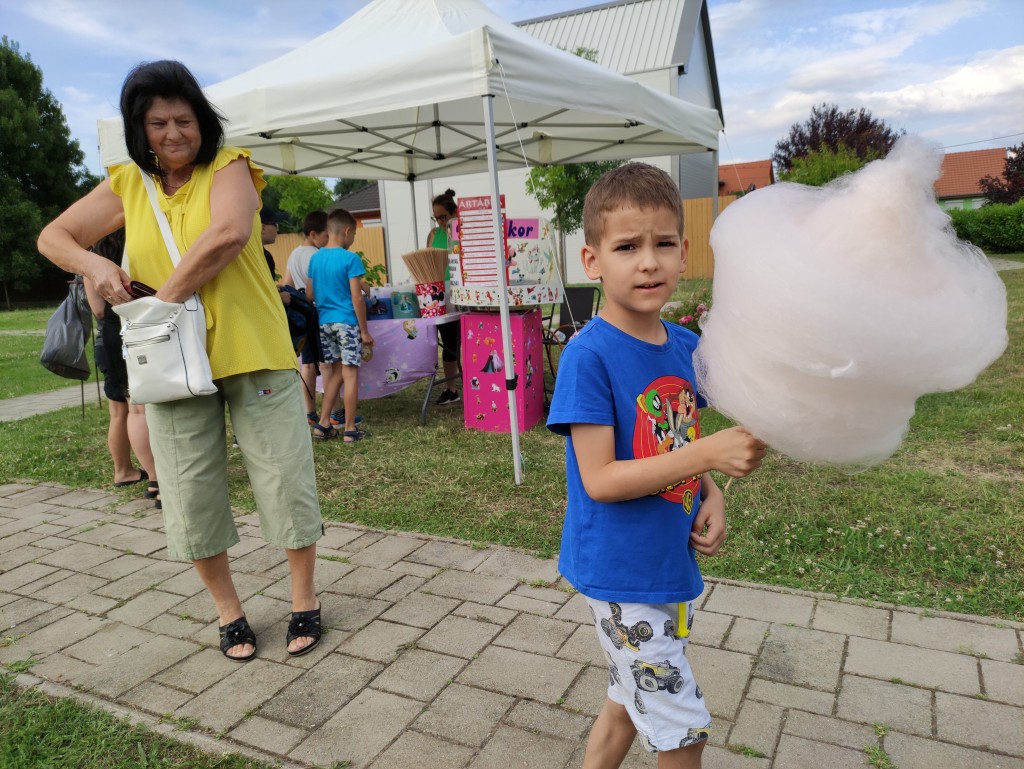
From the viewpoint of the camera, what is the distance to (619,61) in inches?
1037

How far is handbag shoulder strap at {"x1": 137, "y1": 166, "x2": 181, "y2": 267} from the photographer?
99.4 inches

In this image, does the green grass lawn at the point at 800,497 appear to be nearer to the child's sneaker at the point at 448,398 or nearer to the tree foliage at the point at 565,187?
the child's sneaker at the point at 448,398

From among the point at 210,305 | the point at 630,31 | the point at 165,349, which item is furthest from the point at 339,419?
the point at 630,31

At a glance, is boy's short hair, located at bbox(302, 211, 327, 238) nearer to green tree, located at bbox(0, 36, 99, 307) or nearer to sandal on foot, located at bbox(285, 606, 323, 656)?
sandal on foot, located at bbox(285, 606, 323, 656)

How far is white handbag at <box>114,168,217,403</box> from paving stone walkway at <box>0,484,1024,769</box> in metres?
1.08

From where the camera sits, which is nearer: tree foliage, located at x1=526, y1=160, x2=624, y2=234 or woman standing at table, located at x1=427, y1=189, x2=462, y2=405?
woman standing at table, located at x1=427, y1=189, x2=462, y2=405

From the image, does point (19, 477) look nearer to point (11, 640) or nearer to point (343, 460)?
point (343, 460)

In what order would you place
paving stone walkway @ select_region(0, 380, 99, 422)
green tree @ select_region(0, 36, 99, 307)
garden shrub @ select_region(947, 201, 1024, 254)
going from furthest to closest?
green tree @ select_region(0, 36, 99, 307)
garden shrub @ select_region(947, 201, 1024, 254)
paving stone walkway @ select_region(0, 380, 99, 422)

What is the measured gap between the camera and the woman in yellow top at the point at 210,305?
2473mm

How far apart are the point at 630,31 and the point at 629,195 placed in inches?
1120

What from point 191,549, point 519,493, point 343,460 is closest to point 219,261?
point 191,549

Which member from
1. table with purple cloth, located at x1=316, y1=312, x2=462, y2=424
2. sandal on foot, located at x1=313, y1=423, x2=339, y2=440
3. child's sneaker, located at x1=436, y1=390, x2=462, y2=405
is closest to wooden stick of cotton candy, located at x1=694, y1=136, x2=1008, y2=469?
sandal on foot, located at x1=313, y1=423, x2=339, y2=440

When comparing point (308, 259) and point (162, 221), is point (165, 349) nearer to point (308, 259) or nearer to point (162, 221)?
point (162, 221)

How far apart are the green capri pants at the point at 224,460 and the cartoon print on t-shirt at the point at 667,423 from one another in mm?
1625
